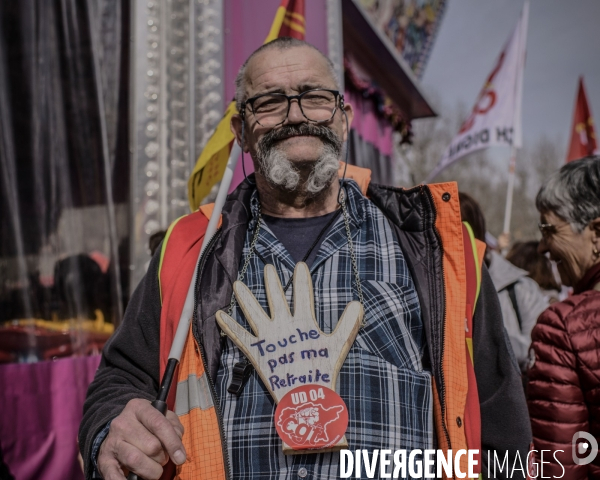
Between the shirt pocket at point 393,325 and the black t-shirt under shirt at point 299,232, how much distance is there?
218mm

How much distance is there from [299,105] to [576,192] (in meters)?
0.99

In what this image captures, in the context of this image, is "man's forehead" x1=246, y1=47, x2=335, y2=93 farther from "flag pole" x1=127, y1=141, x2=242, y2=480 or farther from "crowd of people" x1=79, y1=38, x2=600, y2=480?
"flag pole" x1=127, y1=141, x2=242, y2=480

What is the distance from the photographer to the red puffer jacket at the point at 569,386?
63.8 inches

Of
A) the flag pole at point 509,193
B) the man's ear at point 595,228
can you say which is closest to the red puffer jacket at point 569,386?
the man's ear at point 595,228

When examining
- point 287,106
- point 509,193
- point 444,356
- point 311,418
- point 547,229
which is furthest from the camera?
point 509,193

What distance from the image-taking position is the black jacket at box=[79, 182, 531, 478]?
1.46m

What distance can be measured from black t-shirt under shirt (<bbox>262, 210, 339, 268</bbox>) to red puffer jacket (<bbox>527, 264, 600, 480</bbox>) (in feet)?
2.56

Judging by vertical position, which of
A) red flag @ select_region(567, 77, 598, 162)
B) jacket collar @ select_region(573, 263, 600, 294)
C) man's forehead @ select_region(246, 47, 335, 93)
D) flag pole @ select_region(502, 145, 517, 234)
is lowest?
jacket collar @ select_region(573, 263, 600, 294)

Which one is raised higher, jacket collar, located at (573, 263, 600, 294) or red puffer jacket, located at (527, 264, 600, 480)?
jacket collar, located at (573, 263, 600, 294)

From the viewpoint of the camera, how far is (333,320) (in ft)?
4.85

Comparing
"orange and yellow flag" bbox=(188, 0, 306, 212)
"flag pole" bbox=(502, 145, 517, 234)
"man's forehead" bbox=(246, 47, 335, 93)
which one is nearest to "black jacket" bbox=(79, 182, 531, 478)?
"man's forehead" bbox=(246, 47, 335, 93)

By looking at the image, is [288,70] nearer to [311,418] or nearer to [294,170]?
[294,170]

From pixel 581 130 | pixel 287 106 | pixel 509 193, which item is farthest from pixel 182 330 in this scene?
pixel 581 130

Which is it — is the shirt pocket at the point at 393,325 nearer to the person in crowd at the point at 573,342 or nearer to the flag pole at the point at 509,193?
the person in crowd at the point at 573,342
